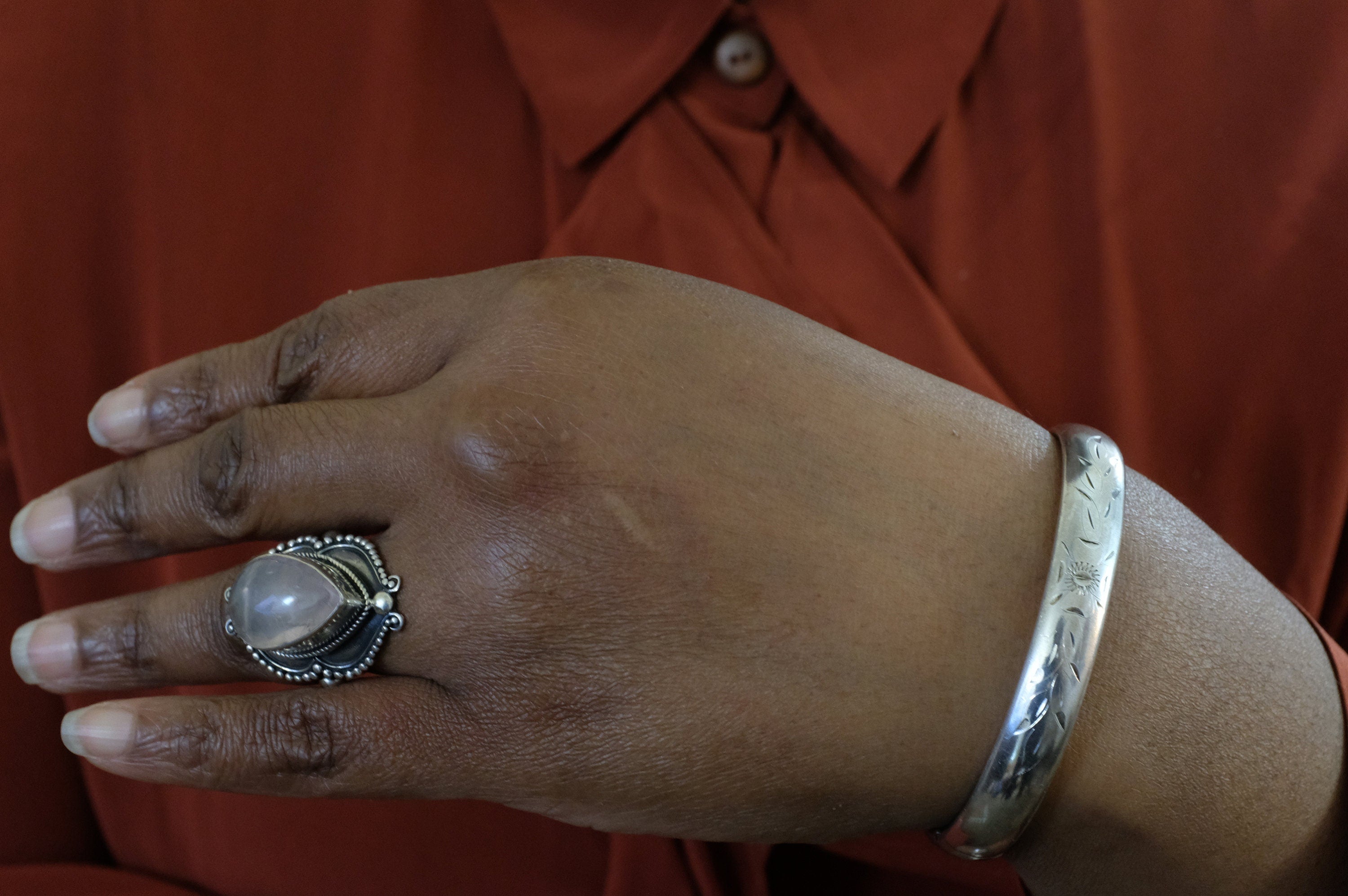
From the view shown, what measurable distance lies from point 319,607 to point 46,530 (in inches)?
9.6

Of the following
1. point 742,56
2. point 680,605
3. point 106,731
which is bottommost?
point 106,731

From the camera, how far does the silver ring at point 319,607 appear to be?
54 cm

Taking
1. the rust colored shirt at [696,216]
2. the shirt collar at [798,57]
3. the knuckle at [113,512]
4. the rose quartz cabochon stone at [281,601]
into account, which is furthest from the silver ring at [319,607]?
the shirt collar at [798,57]

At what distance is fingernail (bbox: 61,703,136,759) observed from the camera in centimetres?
57

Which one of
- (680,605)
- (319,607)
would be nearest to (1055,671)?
(680,605)

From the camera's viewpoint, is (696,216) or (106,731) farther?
(696,216)

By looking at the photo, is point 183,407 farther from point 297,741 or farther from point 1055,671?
point 1055,671

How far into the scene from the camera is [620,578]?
1.76ft

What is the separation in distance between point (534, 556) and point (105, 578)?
1.88 ft

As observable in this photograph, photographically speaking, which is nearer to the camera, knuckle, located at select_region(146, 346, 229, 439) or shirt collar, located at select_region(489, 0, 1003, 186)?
knuckle, located at select_region(146, 346, 229, 439)

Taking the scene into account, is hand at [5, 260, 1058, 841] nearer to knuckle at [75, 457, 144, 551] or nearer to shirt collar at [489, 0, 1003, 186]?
knuckle at [75, 457, 144, 551]

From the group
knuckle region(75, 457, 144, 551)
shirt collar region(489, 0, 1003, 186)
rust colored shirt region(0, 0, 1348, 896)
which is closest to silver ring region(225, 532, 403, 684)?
knuckle region(75, 457, 144, 551)

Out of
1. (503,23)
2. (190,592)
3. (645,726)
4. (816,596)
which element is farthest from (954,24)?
(190,592)

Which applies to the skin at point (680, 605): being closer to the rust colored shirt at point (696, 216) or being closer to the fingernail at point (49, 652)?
the fingernail at point (49, 652)
